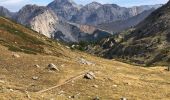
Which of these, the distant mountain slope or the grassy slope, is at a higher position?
the distant mountain slope

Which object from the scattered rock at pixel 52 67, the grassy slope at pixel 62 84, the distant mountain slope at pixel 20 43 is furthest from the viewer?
the distant mountain slope at pixel 20 43

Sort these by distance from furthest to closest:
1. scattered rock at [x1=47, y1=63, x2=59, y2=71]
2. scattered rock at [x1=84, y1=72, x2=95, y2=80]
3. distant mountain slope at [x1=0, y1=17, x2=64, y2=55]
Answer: distant mountain slope at [x1=0, y1=17, x2=64, y2=55], scattered rock at [x1=47, y1=63, x2=59, y2=71], scattered rock at [x1=84, y1=72, x2=95, y2=80]

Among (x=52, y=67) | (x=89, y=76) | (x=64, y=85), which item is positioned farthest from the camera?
(x=52, y=67)

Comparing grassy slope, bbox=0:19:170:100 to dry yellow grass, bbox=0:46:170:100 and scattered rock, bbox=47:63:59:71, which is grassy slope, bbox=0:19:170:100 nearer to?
dry yellow grass, bbox=0:46:170:100

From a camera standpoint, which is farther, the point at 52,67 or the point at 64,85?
the point at 52,67

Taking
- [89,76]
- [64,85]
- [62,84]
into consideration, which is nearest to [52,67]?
[89,76]

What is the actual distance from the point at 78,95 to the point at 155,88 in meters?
13.1

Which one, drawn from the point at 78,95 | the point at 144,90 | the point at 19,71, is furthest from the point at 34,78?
the point at 144,90

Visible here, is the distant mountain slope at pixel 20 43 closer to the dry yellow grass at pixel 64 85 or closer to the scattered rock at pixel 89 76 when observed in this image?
the dry yellow grass at pixel 64 85

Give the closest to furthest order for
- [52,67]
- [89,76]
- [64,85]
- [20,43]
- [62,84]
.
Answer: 1. [64,85]
2. [62,84]
3. [89,76]
4. [52,67]
5. [20,43]

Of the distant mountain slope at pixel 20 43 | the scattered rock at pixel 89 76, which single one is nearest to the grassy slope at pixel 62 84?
the scattered rock at pixel 89 76

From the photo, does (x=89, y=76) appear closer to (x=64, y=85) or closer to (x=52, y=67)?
(x=64, y=85)

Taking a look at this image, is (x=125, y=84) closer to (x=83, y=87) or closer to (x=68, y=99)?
(x=83, y=87)

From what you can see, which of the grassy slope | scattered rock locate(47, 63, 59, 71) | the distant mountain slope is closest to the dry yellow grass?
the grassy slope
